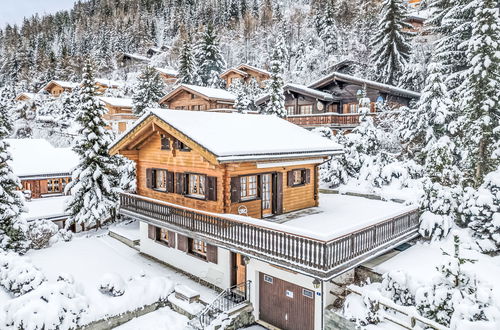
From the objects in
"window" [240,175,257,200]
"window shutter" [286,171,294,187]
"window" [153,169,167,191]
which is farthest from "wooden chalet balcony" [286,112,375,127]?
"window" [153,169,167,191]

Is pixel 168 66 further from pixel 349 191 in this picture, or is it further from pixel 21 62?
pixel 349 191

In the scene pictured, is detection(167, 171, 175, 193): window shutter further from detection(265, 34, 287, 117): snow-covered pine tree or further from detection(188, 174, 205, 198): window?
detection(265, 34, 287, 117): snow-covered pine tree

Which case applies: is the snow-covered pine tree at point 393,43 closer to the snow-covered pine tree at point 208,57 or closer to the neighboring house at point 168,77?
the snow-covered pine tree at point 208,57

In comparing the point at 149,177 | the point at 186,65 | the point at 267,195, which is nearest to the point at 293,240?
the point at 267,195

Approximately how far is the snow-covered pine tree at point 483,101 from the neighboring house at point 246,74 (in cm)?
4288

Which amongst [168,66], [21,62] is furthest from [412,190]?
[21,62]

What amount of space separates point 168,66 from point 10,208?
70.4 metres

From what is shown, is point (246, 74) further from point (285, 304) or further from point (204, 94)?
point (285, 304)

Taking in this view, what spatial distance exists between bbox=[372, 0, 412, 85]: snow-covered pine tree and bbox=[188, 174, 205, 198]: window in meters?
31.4

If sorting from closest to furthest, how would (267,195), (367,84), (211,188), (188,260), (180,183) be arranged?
(211,188)
(267,195)
(188,260)
(180,183)
(367,84)

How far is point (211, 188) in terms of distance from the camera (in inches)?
647

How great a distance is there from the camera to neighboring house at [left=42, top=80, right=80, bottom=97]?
68.3 m

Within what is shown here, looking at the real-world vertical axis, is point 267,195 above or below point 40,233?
above

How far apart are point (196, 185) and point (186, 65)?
44351 mm
